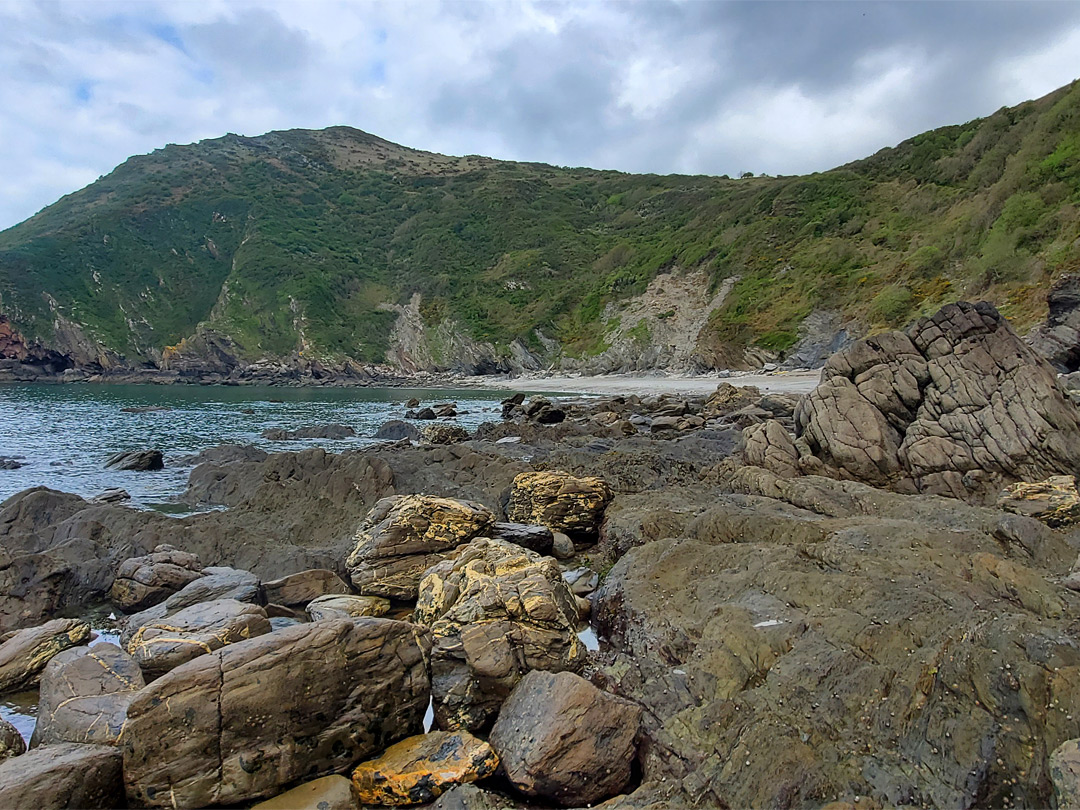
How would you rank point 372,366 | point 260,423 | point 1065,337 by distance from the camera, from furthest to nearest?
point 372,366
point 260,423
point 1065,337

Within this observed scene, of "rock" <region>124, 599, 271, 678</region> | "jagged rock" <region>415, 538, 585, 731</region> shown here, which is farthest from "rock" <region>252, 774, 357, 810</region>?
"rock" <region>124, 599, 271, 678</region>

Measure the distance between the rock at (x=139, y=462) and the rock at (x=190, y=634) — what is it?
684 inches

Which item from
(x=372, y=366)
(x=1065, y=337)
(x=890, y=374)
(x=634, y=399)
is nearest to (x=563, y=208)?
(x=372, y=366)

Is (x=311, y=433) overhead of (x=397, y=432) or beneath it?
beneath

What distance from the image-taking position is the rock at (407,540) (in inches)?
333

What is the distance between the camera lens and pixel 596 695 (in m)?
4.73

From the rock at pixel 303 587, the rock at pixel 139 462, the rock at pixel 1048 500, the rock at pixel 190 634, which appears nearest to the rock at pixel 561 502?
the rock at pixel 303 587

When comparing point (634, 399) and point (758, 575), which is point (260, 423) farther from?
point (758, 575)

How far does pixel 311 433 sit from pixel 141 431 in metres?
9.88

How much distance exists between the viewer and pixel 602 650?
20.7 feet

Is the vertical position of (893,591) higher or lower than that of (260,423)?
higher

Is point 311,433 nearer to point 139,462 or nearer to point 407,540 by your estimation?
point 139,462

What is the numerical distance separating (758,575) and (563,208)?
14054cm

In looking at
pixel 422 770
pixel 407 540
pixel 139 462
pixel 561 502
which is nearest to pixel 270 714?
pixel 422 770
